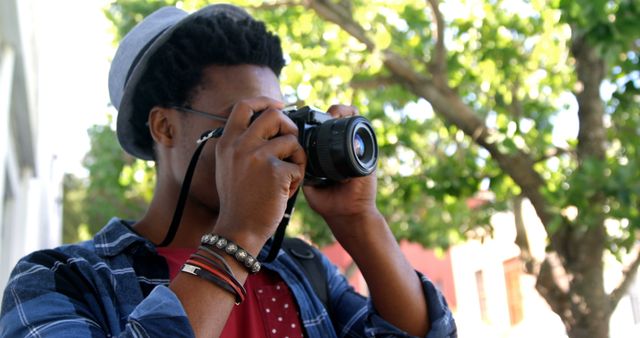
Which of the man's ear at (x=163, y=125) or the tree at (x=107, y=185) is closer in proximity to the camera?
the man's ear at (x=163, y=125)

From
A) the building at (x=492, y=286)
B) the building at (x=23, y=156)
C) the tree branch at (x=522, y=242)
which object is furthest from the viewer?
the building at (x=492, y=286)

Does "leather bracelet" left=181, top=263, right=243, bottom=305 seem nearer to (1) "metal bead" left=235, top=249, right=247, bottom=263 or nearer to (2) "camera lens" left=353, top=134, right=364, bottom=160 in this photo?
(1) "metal bead" left=235, top=249, right=247, bottom=263

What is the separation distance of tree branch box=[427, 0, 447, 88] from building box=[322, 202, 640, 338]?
11.8 meters

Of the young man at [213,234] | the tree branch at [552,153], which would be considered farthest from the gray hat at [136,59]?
the tree branch at [552,153]

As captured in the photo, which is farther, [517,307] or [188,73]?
[517,307]

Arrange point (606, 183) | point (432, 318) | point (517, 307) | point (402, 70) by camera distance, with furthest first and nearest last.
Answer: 1. point (517, 307)
2. point (402, 70)
3. point (606, 183)
4. point (432, 318)

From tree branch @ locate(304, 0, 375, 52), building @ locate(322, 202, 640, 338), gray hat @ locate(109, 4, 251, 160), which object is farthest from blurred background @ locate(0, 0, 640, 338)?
building @ locate(322, 202, 640, 338)

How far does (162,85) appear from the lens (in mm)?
1860

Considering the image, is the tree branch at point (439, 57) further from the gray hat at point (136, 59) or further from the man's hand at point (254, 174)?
the man's hand at point (254, 174)

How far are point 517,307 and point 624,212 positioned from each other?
14908 millimetres

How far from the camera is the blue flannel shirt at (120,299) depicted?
4.28ft

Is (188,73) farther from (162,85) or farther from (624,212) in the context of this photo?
(624,212)

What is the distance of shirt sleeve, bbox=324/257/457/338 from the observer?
1.67 metres

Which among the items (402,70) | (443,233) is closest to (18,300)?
(402,70)
